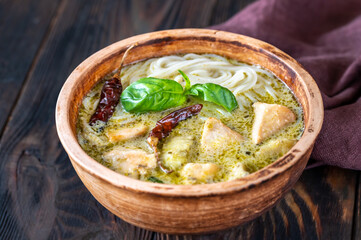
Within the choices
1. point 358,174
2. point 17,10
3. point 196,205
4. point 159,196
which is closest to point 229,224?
point 196,205

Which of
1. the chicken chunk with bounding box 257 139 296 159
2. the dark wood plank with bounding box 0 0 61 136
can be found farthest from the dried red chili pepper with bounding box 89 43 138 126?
the dark wood plank with bounding box 0 0 61 136

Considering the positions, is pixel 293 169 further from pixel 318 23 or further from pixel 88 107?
pixel 318 23

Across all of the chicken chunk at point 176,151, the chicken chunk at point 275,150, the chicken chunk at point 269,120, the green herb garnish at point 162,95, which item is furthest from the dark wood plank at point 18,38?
the chicken chunk at point 275,150

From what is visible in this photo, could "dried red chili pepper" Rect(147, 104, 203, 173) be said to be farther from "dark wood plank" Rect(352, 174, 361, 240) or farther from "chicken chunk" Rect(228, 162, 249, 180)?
"dark wood plank" Rect(352, 174, 361, 240)

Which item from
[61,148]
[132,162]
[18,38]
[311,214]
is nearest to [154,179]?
[132,162]

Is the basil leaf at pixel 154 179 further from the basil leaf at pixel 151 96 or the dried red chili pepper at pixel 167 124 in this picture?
the basil leaf at pixel 151 96
